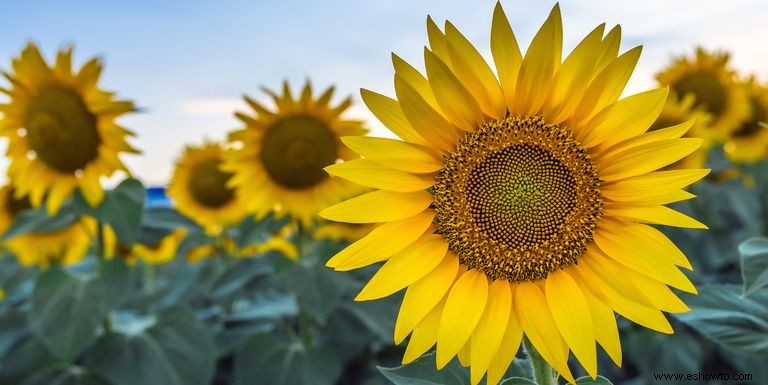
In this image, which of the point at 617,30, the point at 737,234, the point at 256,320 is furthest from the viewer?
the point at 737,234

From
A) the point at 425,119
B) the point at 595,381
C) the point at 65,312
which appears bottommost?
the point at 65,312

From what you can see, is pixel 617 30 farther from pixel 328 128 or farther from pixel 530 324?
pixel 328 128

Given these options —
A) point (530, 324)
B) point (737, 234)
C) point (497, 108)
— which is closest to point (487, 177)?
point (497, 108)

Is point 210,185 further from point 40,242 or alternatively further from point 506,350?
point 506,350

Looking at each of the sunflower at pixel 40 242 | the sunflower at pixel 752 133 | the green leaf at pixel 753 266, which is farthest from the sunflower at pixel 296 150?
the sunflower at pixel 752 133

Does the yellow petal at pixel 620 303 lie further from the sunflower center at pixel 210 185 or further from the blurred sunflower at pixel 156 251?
the blurred sunflower at pixel 156 251

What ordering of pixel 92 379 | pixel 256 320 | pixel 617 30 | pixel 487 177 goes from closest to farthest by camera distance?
pixel 617 30
pixel 487 177
pixel 92 379
pixel 256 320

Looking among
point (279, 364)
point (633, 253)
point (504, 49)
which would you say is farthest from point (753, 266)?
point (279, 364)
